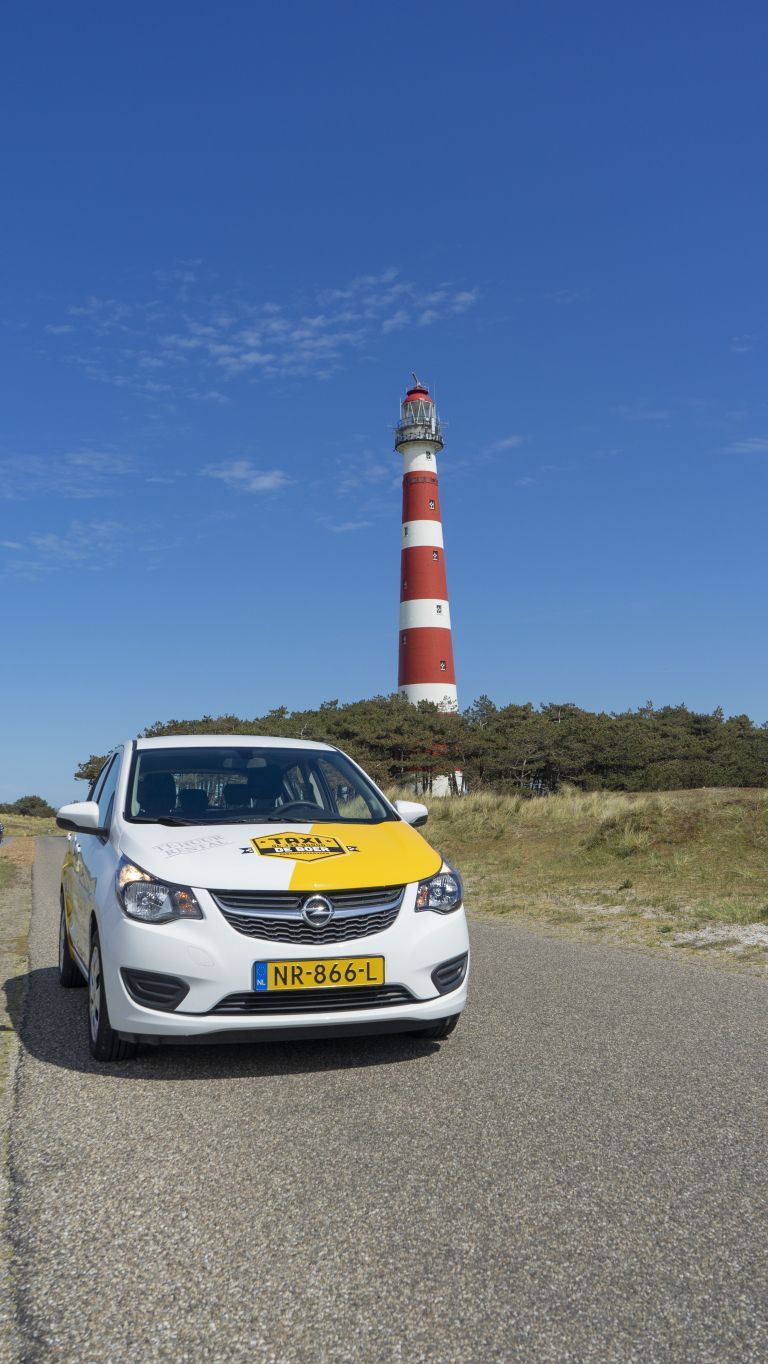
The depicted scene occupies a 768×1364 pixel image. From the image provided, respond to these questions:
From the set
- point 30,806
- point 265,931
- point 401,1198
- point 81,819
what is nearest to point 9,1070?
point 81,819

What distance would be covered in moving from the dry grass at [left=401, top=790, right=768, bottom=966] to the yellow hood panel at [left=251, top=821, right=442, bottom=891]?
466 centimetres

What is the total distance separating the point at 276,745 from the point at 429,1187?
361 cm

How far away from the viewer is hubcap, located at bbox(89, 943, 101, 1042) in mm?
5297

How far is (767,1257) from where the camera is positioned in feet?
10.2

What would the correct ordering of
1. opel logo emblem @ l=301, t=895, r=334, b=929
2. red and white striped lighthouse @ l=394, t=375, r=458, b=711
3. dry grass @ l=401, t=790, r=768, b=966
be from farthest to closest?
red and white striped lighthouse @ l=394, t=375, r=458, b=711 < dry grass @ l=401, t=790, r=768, b=966 < opel logo emblem @ l=301, t=895, r=334, b=929

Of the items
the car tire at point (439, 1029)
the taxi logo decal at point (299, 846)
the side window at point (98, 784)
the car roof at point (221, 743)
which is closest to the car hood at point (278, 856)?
the taxi logo decal at point (299, 846)

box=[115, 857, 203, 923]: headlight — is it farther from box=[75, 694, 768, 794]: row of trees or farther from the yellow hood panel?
box=[75, 694, 768, 794]: row of trees

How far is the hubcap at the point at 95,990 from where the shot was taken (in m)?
5.30

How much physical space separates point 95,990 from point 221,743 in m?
1.85

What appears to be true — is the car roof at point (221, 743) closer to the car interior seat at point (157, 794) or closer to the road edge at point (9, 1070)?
the car interior seat at point (157, 794)

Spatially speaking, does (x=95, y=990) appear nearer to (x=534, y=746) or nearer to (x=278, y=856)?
(x=278, y=856)

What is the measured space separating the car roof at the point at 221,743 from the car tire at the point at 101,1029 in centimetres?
150

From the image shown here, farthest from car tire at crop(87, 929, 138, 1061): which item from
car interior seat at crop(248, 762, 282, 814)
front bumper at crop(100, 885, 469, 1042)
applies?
car interior seat at crop(248, 762, 282, 814)

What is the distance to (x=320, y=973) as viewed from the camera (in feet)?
15.8
